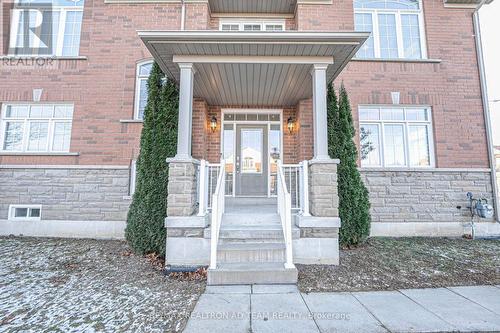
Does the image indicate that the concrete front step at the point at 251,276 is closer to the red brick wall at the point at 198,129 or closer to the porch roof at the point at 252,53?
the porch roof at the point at 252,53

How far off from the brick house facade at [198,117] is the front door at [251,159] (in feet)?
1.86

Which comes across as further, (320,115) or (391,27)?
(391,27)

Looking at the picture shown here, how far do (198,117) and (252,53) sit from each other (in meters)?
2.61

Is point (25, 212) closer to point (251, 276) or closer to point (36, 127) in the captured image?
point (36, 127)

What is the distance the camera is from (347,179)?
16.5 feet

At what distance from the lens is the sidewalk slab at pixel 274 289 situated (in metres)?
3.16

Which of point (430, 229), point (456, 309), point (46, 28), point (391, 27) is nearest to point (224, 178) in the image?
point (456, 309)

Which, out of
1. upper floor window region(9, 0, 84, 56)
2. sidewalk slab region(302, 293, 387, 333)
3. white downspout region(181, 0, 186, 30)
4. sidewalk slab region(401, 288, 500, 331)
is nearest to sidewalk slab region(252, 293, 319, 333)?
sidewalk slab region(302, 293, 387, 333)

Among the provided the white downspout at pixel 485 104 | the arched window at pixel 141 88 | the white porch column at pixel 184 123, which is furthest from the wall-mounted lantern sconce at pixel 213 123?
the white downspout at pixel 485 104

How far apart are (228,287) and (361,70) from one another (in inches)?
240

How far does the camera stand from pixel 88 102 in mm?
6328

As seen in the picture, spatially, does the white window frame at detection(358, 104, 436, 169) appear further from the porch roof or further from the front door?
the front door

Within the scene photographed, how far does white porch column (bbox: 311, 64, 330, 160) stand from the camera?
4.14 m

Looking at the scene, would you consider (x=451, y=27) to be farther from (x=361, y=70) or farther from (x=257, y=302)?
(x=257, y=302)
